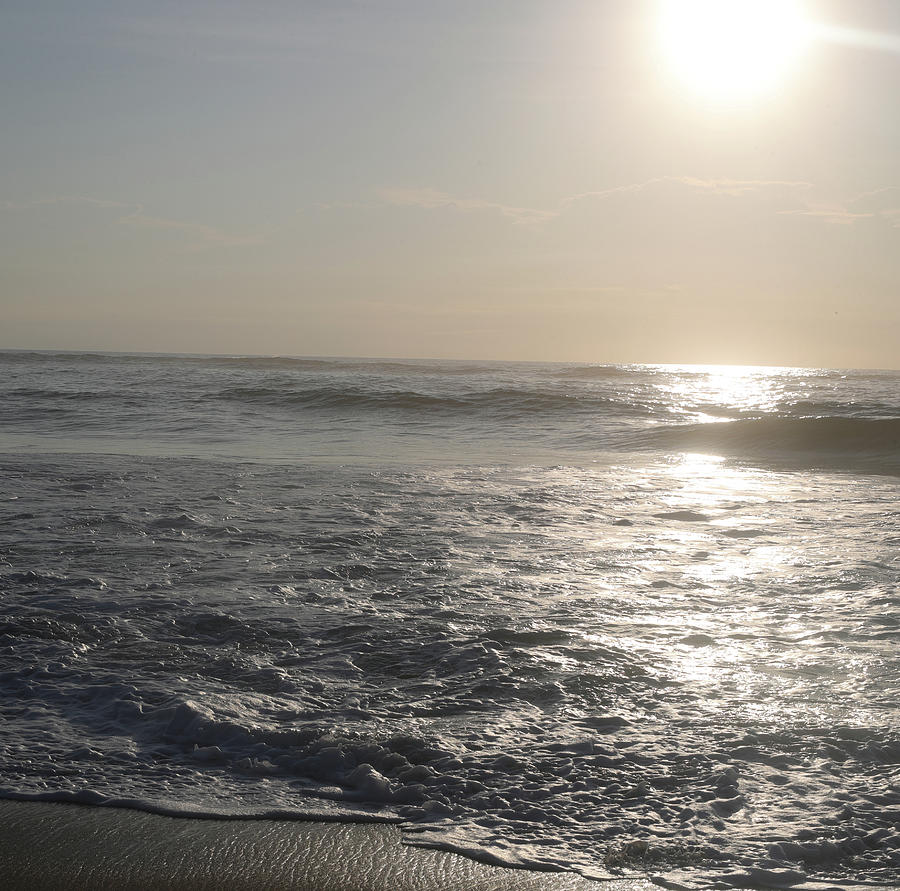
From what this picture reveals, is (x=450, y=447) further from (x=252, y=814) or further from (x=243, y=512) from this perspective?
(x=252, y=814)

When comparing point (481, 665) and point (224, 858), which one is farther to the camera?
point (481, 665)

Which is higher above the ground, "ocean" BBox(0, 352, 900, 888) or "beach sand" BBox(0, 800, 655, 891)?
"ocean" BBox(0, 352, 900, 888)

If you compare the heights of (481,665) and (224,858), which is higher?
(481,665)

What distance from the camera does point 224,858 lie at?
7.33ft

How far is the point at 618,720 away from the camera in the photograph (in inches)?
117

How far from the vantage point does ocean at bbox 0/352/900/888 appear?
243 centimetres

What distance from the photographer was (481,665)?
3.50m

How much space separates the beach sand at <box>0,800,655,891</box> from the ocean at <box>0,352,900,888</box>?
0.06 meters

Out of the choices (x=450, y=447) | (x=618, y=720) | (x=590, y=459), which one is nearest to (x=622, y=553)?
(x=618, y=720)

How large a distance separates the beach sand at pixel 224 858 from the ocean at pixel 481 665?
60 millimetres

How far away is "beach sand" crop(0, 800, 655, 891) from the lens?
2.14 m

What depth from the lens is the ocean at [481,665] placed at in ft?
7.98

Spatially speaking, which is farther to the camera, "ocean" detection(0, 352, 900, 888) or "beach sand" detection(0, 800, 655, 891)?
"ocean" detection(0, 352, 900, 888)

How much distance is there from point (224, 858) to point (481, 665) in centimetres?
149
